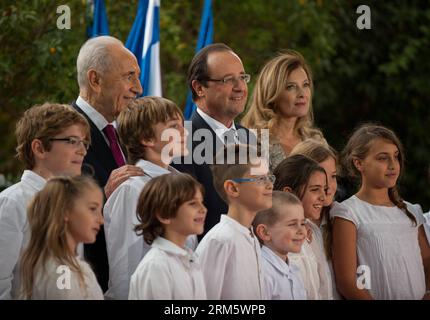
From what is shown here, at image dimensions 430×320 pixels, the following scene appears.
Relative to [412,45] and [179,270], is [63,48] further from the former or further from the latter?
[412,45]

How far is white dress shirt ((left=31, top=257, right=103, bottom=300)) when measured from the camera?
12.4ft

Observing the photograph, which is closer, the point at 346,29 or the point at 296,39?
the point at 296,39

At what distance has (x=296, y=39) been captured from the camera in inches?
418

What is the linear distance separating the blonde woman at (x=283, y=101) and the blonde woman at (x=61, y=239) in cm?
178

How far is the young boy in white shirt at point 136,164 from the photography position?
167 inches

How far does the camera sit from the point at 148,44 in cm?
723

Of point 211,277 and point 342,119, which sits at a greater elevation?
point 342,119

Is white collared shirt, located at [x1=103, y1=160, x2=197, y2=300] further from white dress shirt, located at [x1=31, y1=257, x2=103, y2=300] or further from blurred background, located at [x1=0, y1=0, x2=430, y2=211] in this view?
blurred background, located at [x1=0, y1=0, x2=430, y2=211]

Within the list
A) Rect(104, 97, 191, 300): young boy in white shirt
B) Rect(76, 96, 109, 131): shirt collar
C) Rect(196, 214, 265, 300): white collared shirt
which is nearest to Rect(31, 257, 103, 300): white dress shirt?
Rect(104, 97, 191, 300): young boy in white shirt

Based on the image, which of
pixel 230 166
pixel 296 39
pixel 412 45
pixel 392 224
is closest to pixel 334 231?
pixel 392 224

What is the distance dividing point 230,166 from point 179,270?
2.14ft

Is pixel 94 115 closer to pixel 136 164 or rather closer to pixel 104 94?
pixel 104 94

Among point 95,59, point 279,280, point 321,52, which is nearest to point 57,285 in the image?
point 279,280

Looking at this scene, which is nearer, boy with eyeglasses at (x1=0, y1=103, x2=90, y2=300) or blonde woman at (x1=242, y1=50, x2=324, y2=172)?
boy with eyeglasses at (x1=0, y1=103, x2=90, y2=300)
